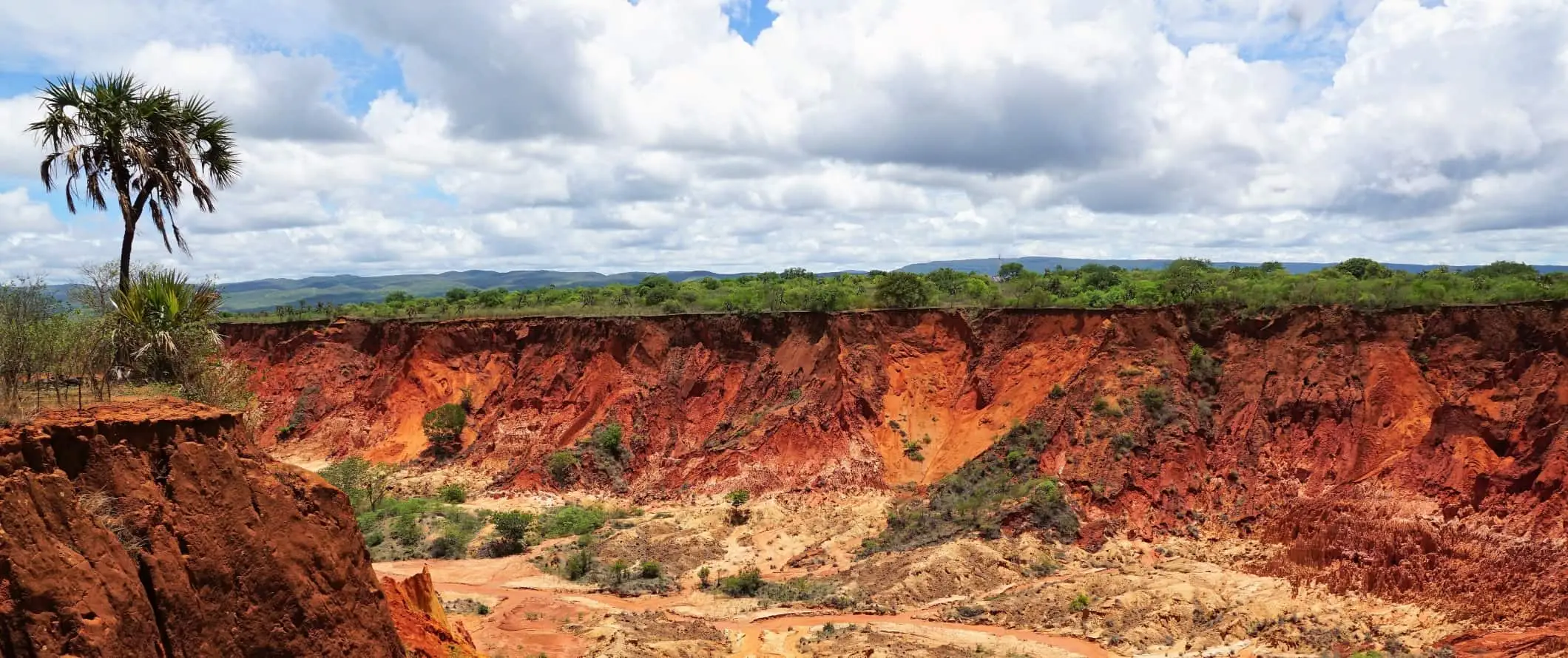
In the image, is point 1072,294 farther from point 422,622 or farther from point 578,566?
point 422,622

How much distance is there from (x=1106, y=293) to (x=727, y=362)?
1791 centimetres

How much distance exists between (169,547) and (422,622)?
5.05 m

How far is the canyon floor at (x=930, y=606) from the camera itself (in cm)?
2011

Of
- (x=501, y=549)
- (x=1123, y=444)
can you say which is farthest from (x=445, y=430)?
(x=1123, y=444)

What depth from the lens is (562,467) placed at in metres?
34.9

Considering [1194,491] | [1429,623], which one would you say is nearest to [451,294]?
[1194,491]

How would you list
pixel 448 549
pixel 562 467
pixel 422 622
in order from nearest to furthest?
pixel 422 622 → pixel 448 549 → pixel 562 467

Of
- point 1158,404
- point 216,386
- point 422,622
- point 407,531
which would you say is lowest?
point 407,531

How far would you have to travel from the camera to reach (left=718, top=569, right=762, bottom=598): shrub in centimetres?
2469

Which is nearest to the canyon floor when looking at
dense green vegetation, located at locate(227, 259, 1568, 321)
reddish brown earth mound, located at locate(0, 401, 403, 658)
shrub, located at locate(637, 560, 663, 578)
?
shrub, located at locate(637, 560, 663, 578)

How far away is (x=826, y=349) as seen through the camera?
36688 millimetres

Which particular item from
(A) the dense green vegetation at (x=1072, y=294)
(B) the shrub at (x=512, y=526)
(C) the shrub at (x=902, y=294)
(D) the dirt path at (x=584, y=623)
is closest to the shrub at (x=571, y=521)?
(B) the shrub at (x=512, y=526)

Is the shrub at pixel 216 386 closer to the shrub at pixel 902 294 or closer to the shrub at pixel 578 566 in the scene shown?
the shrub at pixel 578 566

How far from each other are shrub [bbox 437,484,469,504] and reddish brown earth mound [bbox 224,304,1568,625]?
5.53 feet
